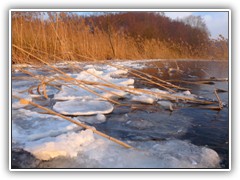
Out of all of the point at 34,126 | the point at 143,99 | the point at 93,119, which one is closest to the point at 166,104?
the point at 143,99

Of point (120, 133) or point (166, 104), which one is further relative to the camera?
point (166, 104)

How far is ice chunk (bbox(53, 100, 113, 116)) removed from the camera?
1.67 meters

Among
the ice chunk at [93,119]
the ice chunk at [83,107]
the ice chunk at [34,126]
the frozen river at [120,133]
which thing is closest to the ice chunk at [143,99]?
the frozen river at [120,133]

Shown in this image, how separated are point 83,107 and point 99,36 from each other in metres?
1.85

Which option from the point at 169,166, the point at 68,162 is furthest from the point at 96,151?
the point at 169,166

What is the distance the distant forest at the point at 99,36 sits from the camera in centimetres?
183

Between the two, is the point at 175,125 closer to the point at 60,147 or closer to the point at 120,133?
the point at 120,133

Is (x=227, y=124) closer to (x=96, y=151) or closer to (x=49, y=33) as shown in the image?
(x=96, y=151)

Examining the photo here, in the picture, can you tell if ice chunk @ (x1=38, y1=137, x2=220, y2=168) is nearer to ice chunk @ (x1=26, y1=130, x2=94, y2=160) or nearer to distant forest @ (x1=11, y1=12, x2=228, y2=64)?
ice chunk @ (x1=26, y1=130, x2=94, y2=160)

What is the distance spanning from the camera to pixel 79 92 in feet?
7.17

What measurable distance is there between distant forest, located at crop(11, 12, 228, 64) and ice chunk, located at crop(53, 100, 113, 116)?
1.21 ft

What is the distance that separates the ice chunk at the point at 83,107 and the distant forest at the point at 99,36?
37 cm

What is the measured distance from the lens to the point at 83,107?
5.85ft
